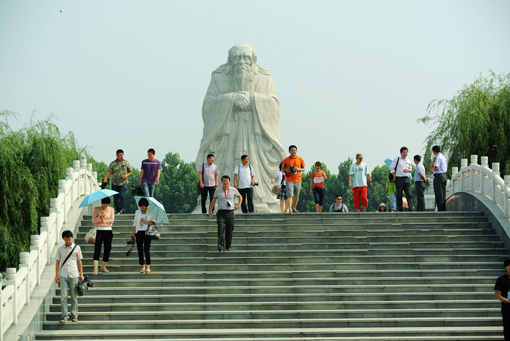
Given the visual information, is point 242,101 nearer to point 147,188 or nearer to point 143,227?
point 147,188

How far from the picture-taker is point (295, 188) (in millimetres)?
13211

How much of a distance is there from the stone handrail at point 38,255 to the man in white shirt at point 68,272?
456 mm

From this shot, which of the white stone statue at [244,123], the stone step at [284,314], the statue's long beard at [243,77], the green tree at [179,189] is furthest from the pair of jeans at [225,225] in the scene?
the green tree at [179,189]

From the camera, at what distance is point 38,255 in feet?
31.9

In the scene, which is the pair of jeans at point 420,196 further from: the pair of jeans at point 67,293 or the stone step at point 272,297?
the pair of jeans at point 67,293

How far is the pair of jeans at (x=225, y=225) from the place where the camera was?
11117mm

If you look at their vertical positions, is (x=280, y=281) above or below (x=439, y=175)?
below

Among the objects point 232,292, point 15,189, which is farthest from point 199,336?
point 15,189

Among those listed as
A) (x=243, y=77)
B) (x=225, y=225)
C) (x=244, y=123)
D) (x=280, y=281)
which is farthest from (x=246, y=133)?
(x=280, y=281)

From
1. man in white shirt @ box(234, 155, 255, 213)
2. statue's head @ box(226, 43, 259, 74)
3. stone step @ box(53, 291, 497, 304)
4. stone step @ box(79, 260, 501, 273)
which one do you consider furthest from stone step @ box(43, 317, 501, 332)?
statue's head @ box(226, 43, 259, 74)

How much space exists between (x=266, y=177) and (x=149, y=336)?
1041 centimetres

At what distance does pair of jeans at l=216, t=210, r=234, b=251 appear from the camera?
11.1m

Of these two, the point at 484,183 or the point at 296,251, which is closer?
the point at 296,251

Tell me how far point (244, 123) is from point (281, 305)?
9861 millimetres
